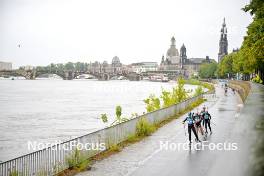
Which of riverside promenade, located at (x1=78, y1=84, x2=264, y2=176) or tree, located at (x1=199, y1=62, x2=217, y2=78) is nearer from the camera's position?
riverside promenade, located at (x1=78, y1=84, x2=264, y2=176)

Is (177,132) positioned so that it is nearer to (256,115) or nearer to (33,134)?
(256,115)

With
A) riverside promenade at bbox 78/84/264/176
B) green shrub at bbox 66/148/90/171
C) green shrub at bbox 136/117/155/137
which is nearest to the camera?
riverside promenade at bbox 78/84/264/176

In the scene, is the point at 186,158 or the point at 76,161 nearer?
the point at 76,161

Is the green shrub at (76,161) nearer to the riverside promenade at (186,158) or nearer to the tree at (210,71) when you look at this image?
the riverside promenade at (186,158)

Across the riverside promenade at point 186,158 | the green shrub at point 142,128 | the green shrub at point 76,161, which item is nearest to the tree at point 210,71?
the green shrub at point 142,128

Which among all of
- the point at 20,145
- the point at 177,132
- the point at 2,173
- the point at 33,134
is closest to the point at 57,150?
the point at 2,173

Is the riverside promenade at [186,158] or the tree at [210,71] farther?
the tree at [210,71]

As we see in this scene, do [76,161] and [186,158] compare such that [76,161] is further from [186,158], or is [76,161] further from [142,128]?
[142,128]

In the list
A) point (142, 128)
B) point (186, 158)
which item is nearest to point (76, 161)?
point (186, 158)

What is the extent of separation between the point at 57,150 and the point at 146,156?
4.21m

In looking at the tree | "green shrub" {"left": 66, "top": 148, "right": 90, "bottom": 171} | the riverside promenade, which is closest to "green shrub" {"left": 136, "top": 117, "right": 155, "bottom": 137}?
the riverside promenade

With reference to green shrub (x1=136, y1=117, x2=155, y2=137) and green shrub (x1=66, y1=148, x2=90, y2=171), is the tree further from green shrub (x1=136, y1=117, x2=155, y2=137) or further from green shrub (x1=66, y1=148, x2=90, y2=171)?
green shrub (x1=66, y1=148, x2=90, y2=171)

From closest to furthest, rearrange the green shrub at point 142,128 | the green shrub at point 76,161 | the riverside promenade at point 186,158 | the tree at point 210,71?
the riverside promenade at point 186,158 < the green shrub at point 76,161 < the green shrub at point 142,128 < the tree at point 210,71

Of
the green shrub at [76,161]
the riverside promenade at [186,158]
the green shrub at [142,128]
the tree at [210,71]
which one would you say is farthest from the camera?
the tree at [210,71]
